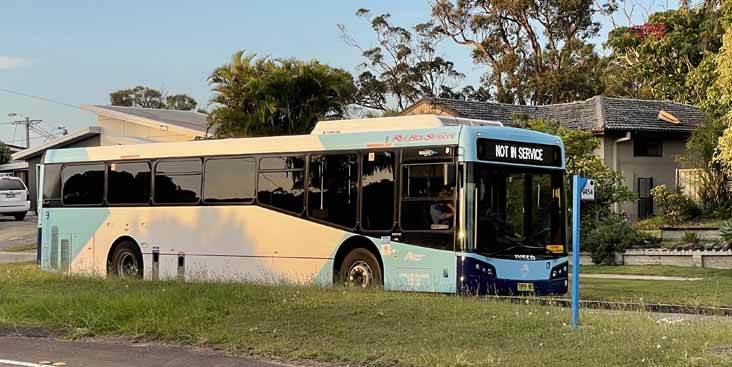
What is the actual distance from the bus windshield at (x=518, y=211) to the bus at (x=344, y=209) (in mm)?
24

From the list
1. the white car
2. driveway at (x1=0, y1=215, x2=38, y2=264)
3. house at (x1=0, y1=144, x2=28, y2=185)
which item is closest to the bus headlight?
driveway at (x1=0, y1=215, x2=38, y2=264)

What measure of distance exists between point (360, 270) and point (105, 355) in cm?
619

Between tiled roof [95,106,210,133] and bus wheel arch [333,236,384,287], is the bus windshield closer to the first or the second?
bus wheel arch [333,236,384,287]

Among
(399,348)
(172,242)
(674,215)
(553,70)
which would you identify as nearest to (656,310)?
(399,348)

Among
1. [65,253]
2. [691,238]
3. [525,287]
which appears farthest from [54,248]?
[691,238]

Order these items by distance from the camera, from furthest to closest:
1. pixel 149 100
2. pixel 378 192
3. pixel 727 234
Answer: pixel 149 100
pixel 727 234
pixel 378 192

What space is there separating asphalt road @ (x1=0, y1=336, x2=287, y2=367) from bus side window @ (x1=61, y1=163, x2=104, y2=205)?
932 centimetres

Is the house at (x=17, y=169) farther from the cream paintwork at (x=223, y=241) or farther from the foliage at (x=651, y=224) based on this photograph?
the foliage at (x=651, y=224)

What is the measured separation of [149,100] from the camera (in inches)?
3339

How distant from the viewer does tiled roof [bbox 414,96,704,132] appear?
36656mm

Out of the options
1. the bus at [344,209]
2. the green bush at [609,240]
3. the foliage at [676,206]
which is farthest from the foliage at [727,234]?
the bus at [344,209]

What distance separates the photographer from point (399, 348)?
9188 millimetres

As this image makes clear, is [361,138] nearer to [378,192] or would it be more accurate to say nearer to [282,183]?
[378,192]

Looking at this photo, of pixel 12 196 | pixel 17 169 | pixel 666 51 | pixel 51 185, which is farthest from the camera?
pixel 17 169
